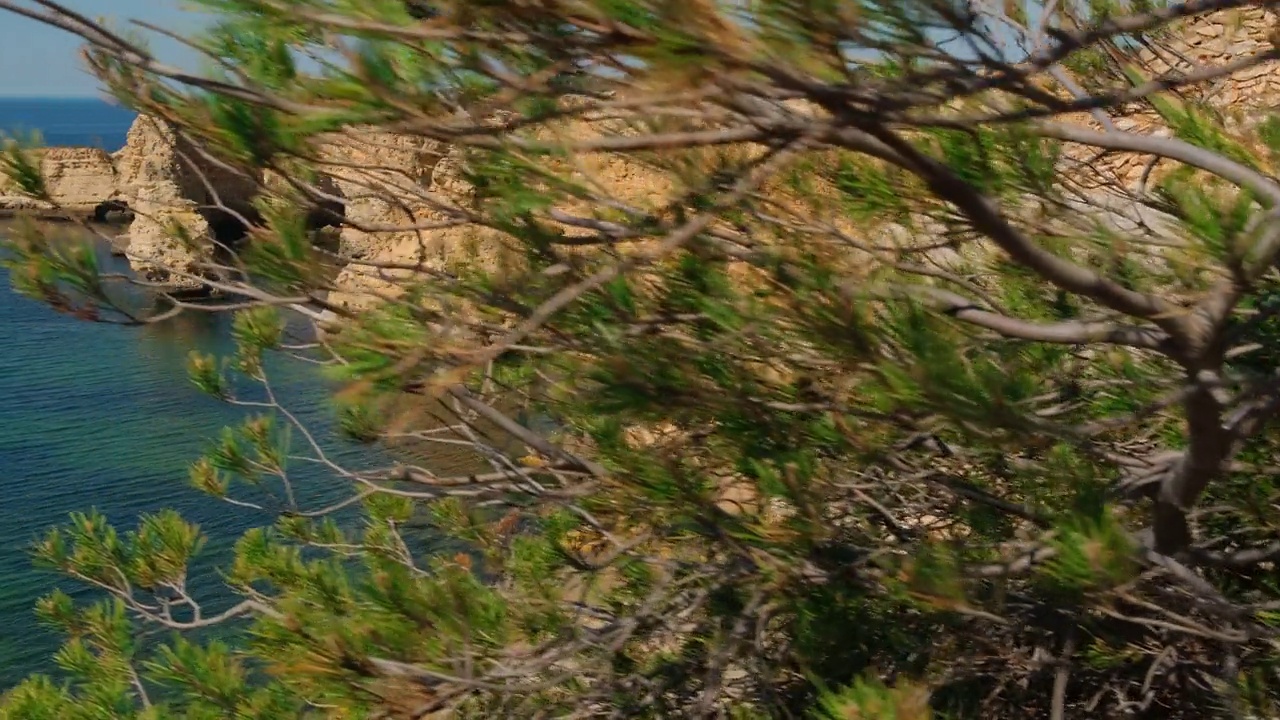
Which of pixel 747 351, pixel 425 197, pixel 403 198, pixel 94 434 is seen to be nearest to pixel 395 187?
pixel 403 198

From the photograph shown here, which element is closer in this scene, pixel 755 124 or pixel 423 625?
pixel 755 124

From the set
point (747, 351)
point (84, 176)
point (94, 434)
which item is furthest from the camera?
point (84, 176)

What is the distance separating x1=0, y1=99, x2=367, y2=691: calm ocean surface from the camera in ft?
20.0

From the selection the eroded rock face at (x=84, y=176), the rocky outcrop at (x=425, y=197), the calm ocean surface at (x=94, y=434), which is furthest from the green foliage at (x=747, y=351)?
the eroded rock face at (x=84, y=176)

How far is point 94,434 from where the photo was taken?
353 inches

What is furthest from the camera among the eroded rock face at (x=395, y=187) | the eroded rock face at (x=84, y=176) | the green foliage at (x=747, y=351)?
the eroded rock face at (x=84, y=176)

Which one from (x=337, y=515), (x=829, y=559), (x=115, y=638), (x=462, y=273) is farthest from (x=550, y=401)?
(x=337, y=515)

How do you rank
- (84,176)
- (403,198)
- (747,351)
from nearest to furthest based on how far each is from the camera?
(747,351)
(403,198)
(84,176)

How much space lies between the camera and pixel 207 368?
86.4 inches

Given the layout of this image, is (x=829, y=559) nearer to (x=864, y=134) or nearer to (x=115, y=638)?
(x=864, y=134)

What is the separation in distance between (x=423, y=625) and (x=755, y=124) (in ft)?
2.86

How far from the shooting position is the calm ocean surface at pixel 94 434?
611cm

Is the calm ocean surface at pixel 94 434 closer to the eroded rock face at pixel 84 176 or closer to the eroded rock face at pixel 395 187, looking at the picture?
the eroded rock face at pixel 395 187

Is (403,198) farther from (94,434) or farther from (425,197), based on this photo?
(94,434)
